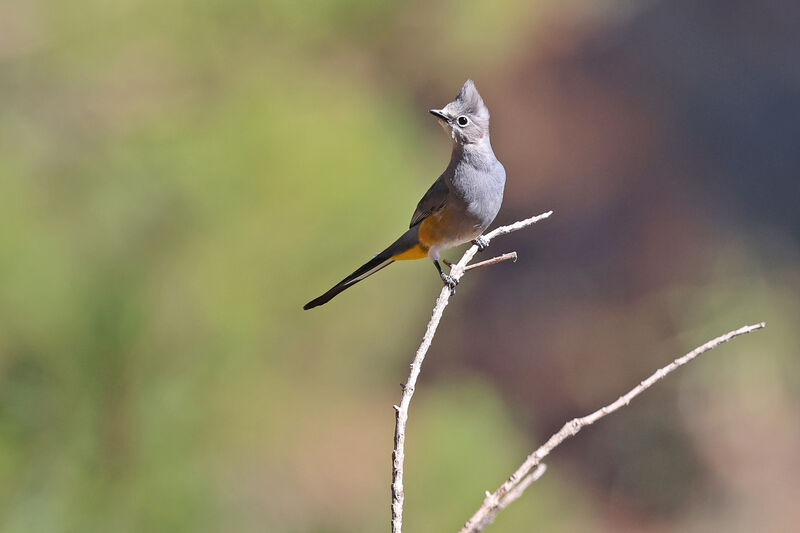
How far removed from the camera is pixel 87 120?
8.18ft

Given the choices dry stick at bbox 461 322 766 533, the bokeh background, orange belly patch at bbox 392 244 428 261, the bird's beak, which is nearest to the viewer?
dry stick at bbox 461 322 766 533

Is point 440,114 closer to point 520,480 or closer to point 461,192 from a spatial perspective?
point 461,192

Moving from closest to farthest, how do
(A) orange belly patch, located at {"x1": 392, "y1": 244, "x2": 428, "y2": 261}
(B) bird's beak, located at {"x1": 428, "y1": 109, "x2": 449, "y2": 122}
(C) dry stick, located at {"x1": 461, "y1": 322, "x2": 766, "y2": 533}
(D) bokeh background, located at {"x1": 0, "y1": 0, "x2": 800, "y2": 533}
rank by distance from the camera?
(C) dry stick, located at {"x1": 461, "y1": 322, "x2": 766, "y2": 533} → (B) bird's beak, located at {"x1": 428, "y1": 109, "x2": 449, "y2": 122} → (A) orange belly patch, located at {"x1": 392, "y1": 244, "x2": 428, "y2": 261} → (D) bokeh background, located at {"x1": 0, "y1": 0, "x2": 800, "y2": 533}

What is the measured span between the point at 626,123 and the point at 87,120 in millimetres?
2269

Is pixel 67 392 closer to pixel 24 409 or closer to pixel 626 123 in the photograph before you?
pixel 24 409

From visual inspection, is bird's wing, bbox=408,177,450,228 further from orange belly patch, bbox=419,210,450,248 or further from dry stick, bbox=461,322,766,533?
dry stick, bbox=461,322,766,533

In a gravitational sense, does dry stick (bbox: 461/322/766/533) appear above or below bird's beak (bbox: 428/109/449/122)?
below

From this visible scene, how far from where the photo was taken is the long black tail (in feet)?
3.09

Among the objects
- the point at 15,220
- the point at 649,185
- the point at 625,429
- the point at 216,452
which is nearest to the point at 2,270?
the point at 15,220

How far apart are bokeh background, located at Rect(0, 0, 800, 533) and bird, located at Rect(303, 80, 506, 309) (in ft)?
2.41

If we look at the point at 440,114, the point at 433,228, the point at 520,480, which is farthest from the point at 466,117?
the point at 520,480

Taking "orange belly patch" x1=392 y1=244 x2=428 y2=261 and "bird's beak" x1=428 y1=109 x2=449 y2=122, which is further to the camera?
"orange belly patch" x1=392 y1=244 x2=428 y2=261

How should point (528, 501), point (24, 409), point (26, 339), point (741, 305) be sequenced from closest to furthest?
point (24, 409) < point (26, 339) < point (528, 501) < point (741, 305)

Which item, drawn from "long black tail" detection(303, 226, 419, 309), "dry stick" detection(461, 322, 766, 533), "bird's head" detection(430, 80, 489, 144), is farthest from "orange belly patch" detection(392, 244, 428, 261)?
"dry stick" detection(461, 322, 766, 533)
